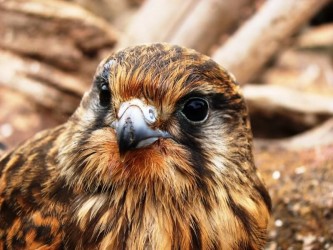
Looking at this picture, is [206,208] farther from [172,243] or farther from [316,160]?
[316,160]

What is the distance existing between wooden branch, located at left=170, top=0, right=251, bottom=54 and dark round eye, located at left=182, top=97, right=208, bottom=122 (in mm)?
2577

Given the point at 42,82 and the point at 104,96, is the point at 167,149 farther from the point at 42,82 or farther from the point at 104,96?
the point at 42,82

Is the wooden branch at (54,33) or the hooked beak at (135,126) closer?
the hooked beak at (135,126)

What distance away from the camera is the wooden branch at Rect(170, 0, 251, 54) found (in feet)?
16.5

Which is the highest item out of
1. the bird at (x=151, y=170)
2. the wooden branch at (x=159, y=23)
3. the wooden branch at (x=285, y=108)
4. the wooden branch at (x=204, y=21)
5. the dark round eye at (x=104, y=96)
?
the wooden branch at (x=159, y=23)

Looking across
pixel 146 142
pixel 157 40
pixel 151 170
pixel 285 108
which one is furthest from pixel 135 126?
pixel 285 108

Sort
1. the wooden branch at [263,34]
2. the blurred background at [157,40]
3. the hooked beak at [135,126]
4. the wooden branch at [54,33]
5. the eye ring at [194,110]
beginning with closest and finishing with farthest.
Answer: the hooked beak at [135,126], the eye ring at [194,110], the wooden branch at [263,34], the blurred background at [157,40], the wooden branch at [54,33]

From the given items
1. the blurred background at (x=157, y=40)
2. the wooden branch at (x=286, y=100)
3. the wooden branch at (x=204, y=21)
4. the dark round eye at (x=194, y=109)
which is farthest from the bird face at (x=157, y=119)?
the wooden branch at (x=286, y=100)

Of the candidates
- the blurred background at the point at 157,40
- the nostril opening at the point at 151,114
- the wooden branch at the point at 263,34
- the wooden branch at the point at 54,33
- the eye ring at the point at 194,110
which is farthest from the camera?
the wooden branch at the point at 54,33

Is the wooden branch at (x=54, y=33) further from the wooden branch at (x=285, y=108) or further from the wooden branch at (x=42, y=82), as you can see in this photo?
the wooden branch at (x=285, y=108)

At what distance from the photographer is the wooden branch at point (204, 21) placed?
5.02 m

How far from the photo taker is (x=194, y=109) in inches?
96.6

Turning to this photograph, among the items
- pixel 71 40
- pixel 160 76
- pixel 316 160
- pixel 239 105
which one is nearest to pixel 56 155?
pixel 160 76

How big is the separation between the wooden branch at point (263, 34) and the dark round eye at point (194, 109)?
7.94ft
